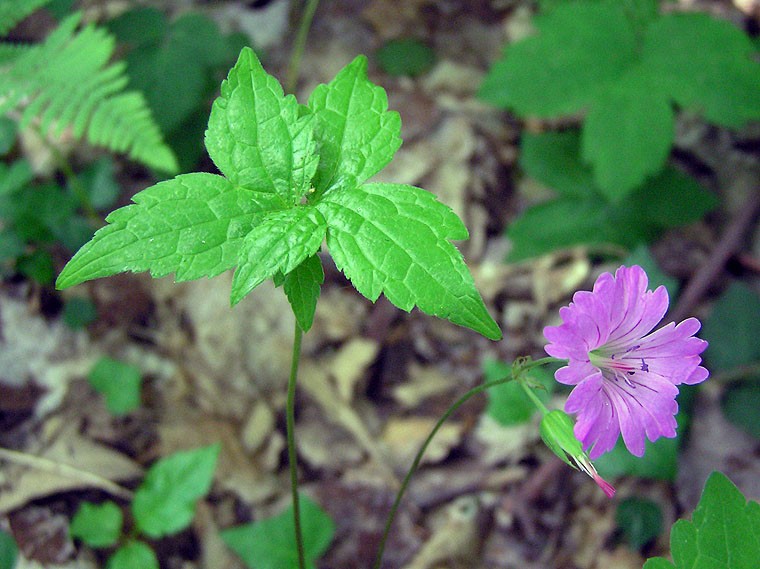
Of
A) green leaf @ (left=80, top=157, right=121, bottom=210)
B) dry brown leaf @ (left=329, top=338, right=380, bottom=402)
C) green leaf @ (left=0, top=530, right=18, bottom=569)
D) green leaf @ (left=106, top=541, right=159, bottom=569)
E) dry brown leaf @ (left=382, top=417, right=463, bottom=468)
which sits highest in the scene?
green leaf @ (left=80, top=157, right=121, bottom=210)

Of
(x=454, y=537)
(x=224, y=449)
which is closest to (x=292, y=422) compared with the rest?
(x=224, y=449)

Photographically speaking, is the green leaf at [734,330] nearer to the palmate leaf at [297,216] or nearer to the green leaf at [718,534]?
the green leaf at [718,534]

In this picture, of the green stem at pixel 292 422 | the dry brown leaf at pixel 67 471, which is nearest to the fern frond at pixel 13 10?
the dry brown leaf at pixel 67 471

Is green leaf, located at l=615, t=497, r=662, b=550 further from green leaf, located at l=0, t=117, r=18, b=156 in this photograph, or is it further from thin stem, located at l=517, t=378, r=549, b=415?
green leaf, located at l=0, t=117, r=18, b=156

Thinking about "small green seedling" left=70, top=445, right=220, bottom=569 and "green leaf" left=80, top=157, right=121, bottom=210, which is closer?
"small green seedling" left=70, top=445, right=220, bottom=569

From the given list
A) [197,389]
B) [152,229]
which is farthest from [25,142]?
[152,229]

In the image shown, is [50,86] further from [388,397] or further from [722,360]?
[722,360]

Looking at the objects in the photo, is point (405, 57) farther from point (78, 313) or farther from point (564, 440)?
point (564, 440)

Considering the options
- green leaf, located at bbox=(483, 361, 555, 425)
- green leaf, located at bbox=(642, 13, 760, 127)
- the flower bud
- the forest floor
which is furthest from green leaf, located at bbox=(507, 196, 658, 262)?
the flower bud
